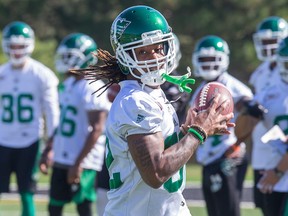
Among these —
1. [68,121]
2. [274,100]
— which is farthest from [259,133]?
[68,121]

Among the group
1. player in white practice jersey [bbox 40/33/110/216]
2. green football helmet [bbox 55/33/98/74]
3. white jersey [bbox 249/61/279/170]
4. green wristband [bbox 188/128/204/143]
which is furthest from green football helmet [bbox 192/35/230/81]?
green wristband [bbox 188/128/204/143]

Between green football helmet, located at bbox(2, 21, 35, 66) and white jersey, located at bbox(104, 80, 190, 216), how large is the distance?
4787 mm

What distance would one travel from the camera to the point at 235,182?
7.68 metres

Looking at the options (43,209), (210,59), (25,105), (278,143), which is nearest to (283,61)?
(278,143)

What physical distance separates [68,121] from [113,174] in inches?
157

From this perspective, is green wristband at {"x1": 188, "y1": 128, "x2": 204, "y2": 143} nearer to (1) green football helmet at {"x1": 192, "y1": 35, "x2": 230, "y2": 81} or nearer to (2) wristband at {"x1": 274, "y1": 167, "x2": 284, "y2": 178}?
(2) wristband at {"x1": 274, "y1": 167, "x2": 284, "y2": 178}

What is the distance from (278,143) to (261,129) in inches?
39.8

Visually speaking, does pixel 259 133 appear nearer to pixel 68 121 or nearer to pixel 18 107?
pixel 68 121

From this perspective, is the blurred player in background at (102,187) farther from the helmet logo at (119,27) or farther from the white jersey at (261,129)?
the helmet logo at (119,27)

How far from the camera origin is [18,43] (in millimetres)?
9203

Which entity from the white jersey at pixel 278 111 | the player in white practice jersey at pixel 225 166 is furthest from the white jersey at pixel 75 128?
the white jersey at pixel 278 111

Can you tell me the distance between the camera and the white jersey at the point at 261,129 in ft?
24.5

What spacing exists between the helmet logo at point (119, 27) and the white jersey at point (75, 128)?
378 centimetres

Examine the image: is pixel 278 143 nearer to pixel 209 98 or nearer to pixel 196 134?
pixel 209 98
